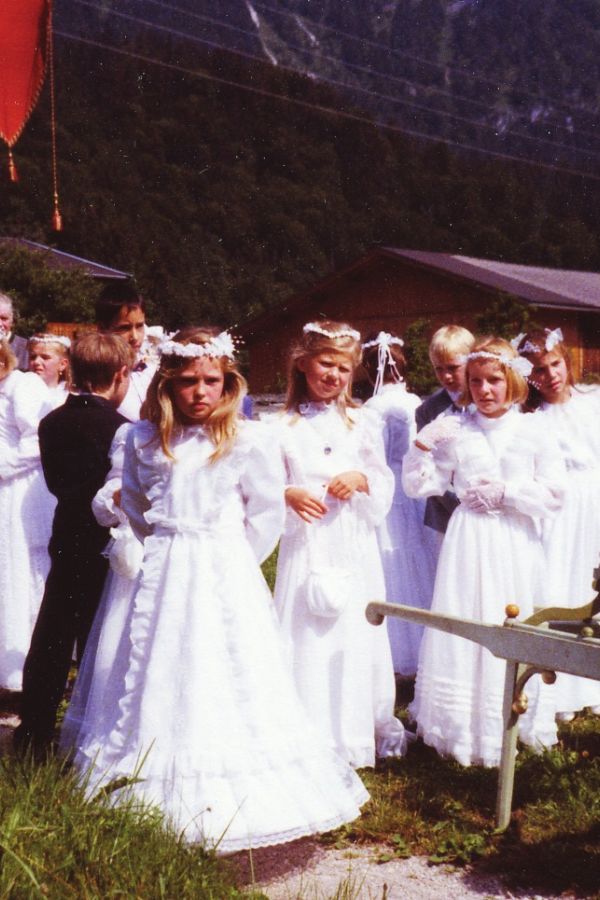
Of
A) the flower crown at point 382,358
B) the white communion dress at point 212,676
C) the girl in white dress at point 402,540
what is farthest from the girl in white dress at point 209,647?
the flower crown at point 382,358

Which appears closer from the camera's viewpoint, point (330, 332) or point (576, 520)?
point (330, 332)

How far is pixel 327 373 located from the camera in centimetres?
486

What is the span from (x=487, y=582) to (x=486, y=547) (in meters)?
0.16

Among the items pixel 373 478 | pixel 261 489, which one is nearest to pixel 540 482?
pixel 373 478

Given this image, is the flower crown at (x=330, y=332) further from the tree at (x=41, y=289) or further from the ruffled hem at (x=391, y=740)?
the tree at (x=41, y=289)

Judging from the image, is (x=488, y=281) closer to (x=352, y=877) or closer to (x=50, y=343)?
(x=50, y=343)

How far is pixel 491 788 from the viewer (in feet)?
14.3

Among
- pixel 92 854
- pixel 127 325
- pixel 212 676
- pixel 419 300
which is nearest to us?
pixel 92 854

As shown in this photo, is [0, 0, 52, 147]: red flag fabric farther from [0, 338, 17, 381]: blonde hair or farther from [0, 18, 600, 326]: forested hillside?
[0, 18, 600, 326]: forested hillside

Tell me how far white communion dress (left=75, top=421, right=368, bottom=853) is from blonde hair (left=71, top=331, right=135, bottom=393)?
678 mm

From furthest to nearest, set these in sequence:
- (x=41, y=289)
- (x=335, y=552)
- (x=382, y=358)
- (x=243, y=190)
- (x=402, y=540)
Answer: (x=243, y=190) < (x=41, y=289) < (x=382, y=358) < (x=402, y=540) < (x=335, y=552)

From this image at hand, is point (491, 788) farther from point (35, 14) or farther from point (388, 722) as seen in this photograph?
point (35, 14)

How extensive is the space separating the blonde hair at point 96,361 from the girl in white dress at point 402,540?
2016 mm

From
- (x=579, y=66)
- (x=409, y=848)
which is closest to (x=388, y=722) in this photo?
(x=409, y=848)
